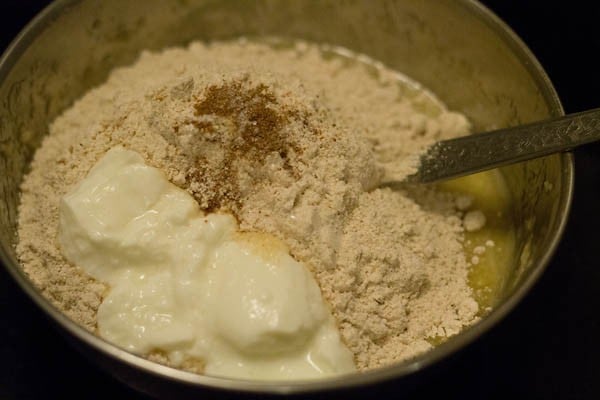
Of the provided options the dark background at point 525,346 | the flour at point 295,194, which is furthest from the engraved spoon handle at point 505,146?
the dark background at point 525,346

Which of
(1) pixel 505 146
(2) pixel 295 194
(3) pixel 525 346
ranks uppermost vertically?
(1) pixel 505 146

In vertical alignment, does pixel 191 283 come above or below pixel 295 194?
below

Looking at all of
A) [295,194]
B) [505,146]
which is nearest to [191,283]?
[295,194]

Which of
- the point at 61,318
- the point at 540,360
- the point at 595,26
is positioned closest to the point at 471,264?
the point at 540,360

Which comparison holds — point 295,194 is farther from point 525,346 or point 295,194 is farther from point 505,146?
point 525,346

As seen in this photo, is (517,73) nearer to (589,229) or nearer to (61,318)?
(589,229)

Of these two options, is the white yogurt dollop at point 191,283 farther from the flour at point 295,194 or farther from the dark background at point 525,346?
the dark background at point 525,346
